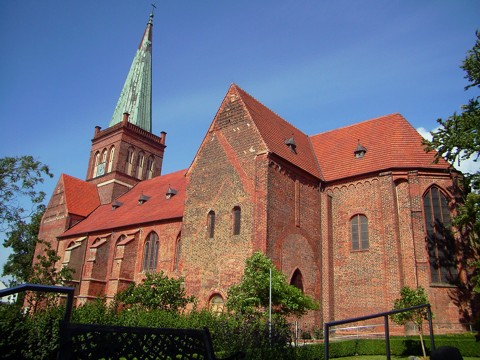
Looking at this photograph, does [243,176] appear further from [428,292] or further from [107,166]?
[107,166]

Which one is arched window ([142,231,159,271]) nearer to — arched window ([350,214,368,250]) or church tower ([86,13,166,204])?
church tower ([86,13,166,204])

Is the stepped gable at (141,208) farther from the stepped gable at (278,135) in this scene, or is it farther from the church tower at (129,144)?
the stepped gable at (278,135)

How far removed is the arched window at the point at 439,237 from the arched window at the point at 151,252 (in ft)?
56.2

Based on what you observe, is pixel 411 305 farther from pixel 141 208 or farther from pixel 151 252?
pixel 141 208

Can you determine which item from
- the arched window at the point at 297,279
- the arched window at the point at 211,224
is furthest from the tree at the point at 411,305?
the arched window at the point at 211,224

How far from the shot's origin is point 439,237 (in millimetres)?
20422

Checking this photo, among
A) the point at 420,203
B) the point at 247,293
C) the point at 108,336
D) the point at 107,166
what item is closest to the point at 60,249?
the point at 107,166

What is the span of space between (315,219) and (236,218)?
490 cm

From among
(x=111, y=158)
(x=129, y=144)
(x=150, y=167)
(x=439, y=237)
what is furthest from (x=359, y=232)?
(x=111, y=158)

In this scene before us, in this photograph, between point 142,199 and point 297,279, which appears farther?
point 142,199

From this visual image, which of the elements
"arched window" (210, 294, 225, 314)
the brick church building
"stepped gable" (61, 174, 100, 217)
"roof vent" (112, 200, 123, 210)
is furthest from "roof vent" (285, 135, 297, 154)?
"stepped gable" (61, 174, 100, 217)

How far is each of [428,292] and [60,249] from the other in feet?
98.4

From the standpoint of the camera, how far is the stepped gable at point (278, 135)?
73.6ft

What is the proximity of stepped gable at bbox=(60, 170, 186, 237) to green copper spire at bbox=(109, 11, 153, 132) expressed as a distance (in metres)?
8.70
